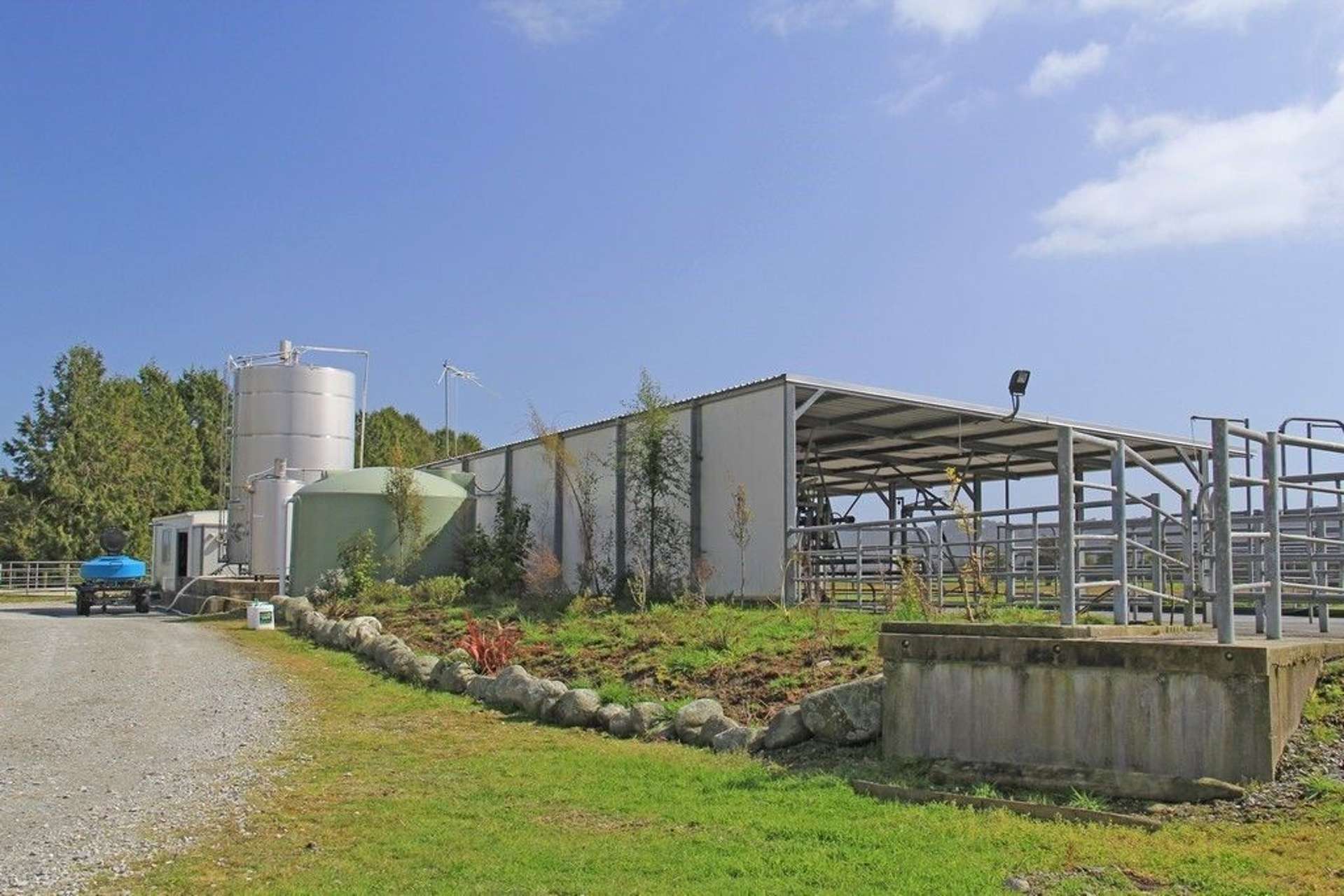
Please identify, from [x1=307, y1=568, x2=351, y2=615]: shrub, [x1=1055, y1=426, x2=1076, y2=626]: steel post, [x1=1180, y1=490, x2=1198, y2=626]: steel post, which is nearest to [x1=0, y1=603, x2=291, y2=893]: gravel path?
[x1=307, y1=568, x2=351, y2=615]: shrub

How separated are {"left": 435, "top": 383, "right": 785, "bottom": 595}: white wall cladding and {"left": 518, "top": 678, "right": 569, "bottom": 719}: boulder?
23.0 feet

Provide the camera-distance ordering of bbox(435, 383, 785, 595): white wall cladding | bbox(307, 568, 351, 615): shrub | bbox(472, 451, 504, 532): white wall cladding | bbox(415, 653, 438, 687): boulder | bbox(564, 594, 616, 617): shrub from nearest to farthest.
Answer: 1. bbox(415, 653, 438, 687): boulder
2. bbox(564, 594, 616, 617): shrub
3. bbox(435, 383, 785, 595): white wall cladding
4. bbox(307, 568, 351, 615): shrub
5. bbox(472, 451, 504, 532): white wall cladding

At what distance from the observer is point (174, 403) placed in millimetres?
58875

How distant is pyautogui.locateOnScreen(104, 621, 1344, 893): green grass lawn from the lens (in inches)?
224

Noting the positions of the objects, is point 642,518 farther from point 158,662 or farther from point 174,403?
point 174,403

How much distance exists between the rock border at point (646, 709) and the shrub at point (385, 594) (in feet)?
21.5

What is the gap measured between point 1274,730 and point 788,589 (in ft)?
37.4

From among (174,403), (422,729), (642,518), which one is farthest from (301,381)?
(174,403)

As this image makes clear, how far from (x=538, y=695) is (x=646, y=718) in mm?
1661

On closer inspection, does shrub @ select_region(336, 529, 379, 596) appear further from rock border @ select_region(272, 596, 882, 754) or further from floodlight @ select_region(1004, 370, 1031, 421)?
floodlight @ select_region(1004, 370, 1031, 421)

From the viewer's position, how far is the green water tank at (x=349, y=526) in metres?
25.9

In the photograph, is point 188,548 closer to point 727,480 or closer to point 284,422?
point 284,422

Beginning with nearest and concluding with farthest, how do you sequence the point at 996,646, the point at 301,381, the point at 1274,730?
1. the point at 1274,730
2. the point at 996,646
3. the point at 301,381

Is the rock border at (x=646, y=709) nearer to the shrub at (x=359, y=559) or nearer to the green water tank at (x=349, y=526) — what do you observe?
the shrub at (x=359, y=559)
